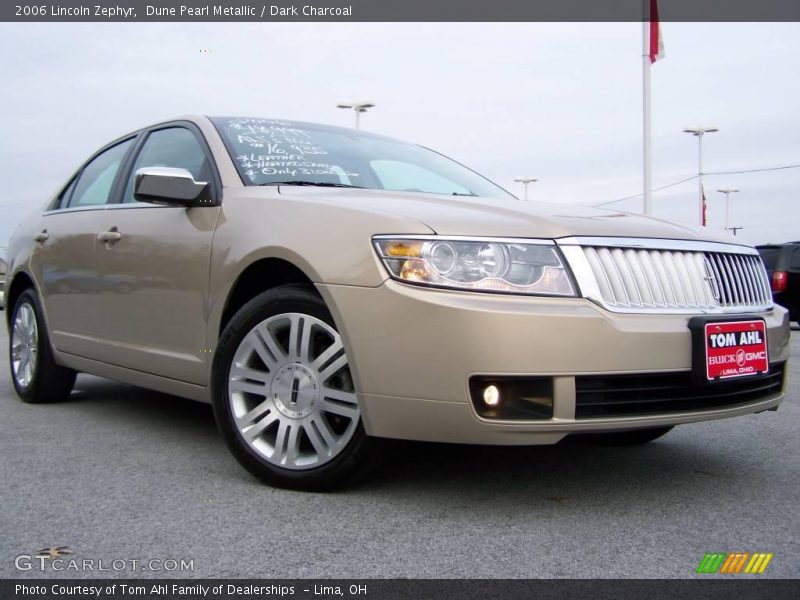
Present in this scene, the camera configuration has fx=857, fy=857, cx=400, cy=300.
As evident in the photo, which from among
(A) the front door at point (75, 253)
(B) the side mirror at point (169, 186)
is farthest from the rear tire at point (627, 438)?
(A) the front door at point (75, 253)

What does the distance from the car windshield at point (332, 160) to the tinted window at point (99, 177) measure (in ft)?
3.40

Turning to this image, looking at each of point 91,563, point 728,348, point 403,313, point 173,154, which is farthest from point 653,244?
point 173,154

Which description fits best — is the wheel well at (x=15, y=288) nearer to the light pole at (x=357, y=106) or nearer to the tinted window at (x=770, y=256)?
the tinted window at (x=770, y=256)

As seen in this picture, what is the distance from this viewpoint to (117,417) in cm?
464

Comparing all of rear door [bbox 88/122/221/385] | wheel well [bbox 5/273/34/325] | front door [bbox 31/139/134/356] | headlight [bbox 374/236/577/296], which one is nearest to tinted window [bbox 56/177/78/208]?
front door [bbox 31/139/134/356]

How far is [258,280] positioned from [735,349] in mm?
1783

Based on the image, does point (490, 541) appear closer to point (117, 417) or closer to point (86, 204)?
point (117, 417)

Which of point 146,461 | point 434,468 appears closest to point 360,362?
point 434,468

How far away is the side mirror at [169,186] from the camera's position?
349cm

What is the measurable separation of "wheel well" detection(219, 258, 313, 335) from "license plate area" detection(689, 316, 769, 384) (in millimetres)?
1399

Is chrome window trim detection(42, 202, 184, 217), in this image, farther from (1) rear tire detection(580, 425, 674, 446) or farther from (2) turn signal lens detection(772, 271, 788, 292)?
(2) turn signal lens detection(772, 271, 788, 292)

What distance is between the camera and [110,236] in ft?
13.8

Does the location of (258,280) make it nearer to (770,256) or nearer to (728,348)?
(728,348)
